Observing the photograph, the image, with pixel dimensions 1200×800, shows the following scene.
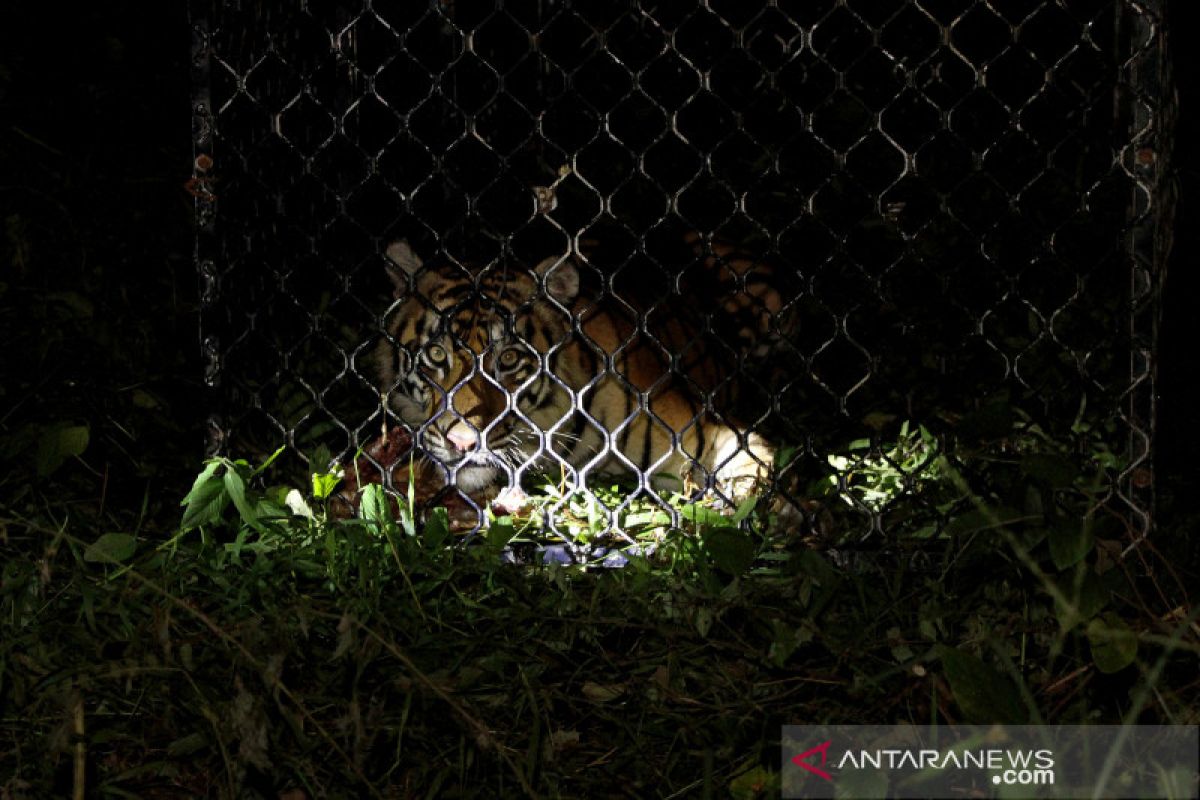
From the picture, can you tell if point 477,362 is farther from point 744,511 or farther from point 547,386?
point 547,386

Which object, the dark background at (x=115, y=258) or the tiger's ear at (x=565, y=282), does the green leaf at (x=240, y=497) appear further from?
the tiger's ear at (x=565, y=282)

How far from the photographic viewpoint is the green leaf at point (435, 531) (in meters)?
1.82

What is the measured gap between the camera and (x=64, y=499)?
6.48 feet

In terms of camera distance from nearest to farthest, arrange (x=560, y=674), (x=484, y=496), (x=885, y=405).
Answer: (x=560, y=674)
(x=484, y=496)
(x=885, y=405)

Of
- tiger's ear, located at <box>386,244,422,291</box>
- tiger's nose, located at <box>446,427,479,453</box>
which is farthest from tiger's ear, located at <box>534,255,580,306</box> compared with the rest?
tiger's nose, located at <box>446,427,479,453</box>

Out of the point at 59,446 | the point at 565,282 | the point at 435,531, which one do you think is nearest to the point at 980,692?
the point at 435,531

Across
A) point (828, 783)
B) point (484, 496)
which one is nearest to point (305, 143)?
point (484, 496)

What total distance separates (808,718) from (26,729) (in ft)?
2.91

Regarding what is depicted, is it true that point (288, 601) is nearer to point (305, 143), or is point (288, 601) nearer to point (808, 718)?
point (808, 718)

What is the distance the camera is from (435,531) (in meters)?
1.82

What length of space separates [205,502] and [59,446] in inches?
9.9

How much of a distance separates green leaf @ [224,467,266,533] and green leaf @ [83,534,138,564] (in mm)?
171

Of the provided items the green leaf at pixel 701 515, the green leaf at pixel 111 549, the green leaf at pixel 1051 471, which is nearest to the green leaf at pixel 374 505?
the green leaf at pixel 111 549

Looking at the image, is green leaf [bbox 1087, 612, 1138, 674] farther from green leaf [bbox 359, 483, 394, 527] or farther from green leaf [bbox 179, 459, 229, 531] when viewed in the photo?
green leaf [bbox 179, 459, 229, 531]
